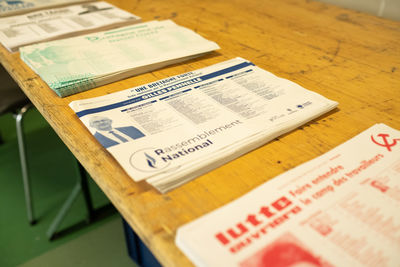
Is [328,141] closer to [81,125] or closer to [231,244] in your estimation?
[231,244]

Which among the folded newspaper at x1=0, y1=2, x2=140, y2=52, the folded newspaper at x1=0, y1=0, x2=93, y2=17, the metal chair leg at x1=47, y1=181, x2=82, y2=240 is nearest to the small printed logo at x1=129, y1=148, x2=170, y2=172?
the folded newspaper at x1=0, y1=2, x2=140, y2=52

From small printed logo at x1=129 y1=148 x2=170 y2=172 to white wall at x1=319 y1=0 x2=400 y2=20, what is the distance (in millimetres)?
938

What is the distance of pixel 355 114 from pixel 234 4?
2.30 ft

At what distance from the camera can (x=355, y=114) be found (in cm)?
58

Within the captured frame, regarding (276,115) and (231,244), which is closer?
(231,244)

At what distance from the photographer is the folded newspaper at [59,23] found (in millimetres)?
823

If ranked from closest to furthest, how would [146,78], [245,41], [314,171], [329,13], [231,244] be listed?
[231,244], [314,171], [146,78], [245,41], [329,13]

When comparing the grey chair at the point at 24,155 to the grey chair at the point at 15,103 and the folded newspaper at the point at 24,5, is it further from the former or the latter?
the folded newspaper at the point at 24,5

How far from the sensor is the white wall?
1025 mm

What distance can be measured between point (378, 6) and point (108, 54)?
0.85 metres

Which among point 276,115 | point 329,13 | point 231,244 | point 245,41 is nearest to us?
point 231,244

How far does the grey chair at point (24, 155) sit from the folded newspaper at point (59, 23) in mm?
280

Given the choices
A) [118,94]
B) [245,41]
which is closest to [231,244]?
[118,94]

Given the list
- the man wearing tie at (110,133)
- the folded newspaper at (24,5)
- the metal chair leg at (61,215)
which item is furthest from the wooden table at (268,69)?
the metal chair leg at (61,215)
